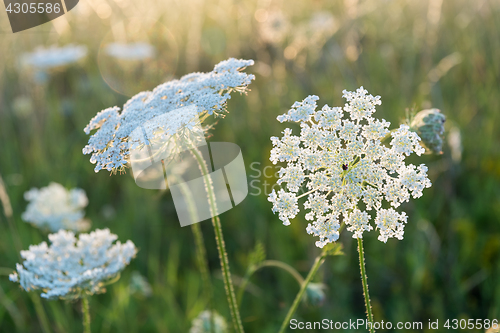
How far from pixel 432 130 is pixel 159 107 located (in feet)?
3.91

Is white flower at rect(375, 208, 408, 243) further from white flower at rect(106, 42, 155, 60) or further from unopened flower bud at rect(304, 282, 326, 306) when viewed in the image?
white flower at rect(106, 42, 155, 60)

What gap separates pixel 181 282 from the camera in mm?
3605

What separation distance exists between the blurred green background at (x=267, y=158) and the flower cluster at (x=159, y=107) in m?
0.94

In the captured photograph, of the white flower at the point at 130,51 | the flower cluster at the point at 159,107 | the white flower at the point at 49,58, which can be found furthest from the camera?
the white flower at the point at 130,51

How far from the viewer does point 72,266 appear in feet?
6.19

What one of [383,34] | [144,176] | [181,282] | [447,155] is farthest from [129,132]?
[383,34]

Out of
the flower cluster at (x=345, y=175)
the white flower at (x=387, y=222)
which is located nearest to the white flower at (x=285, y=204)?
the flower cluster at (x=345, y=175)

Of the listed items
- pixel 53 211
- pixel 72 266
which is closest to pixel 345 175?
pixel 72 266

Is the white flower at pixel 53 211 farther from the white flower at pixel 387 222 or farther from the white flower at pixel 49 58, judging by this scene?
the white flower at pixel 387 222

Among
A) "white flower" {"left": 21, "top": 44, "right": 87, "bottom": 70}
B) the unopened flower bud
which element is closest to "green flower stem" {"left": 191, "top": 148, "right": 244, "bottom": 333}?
the unopened flower bud

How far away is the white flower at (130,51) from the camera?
5.49 meters

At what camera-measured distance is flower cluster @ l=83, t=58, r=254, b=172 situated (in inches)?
58.2

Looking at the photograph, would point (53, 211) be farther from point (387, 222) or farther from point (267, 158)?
point (387, 222)

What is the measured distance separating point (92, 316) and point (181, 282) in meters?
0.77
